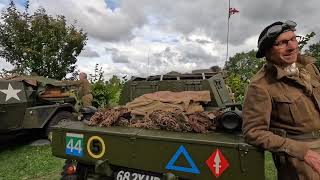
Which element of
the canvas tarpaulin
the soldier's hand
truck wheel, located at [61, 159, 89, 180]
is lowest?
truck wheel, located at [61, 159, 89, 180]

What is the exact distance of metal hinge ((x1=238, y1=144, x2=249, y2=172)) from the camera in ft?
9.11

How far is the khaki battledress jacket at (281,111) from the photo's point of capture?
2428 millimetres

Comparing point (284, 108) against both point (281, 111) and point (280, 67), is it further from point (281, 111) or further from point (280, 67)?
point (280, 67)

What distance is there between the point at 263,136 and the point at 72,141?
1.93 meters

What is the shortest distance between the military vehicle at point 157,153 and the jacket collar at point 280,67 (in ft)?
1.86

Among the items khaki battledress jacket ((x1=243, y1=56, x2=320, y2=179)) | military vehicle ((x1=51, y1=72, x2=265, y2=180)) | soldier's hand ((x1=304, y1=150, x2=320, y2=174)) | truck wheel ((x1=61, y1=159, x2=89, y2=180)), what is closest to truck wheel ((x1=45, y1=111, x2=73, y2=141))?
truck wheel ((x1=61, y1=159, x2=89, y2=180))

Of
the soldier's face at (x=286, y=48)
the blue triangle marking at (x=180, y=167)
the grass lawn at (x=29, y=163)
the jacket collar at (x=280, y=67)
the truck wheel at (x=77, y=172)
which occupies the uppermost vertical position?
the soldier's face at (x=286, y=48)

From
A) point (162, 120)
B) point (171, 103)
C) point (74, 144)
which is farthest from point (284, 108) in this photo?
point (74, 144)

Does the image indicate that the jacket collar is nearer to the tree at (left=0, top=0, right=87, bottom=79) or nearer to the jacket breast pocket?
the jacket breast pocket

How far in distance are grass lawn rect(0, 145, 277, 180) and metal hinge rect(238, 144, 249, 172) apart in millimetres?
2906

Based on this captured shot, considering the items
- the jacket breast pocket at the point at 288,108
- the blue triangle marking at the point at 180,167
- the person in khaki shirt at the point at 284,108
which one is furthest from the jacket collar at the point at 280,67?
the blue triangle marking at the point at 180,167

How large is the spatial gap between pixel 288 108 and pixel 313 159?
13.6 inches

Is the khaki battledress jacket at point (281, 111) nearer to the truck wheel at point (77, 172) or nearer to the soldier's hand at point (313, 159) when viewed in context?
the soldier's hand at point (313, 159)

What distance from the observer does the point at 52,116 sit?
8.65 metres
